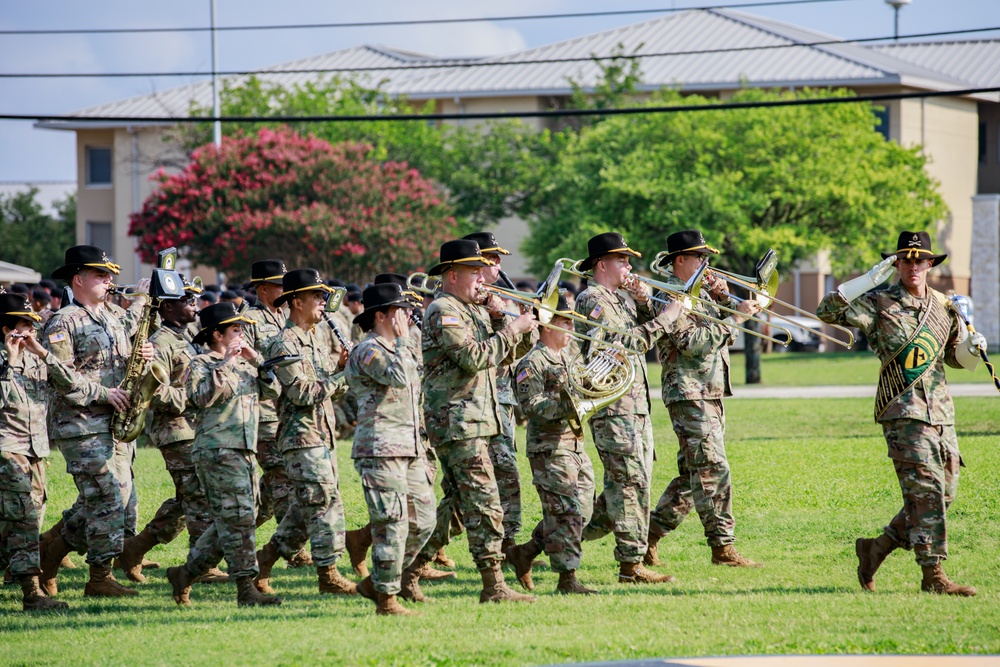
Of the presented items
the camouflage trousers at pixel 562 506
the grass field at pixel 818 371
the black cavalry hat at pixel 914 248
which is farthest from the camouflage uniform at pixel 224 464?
the grass field at pixel 818 371

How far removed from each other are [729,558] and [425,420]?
8.88 ft

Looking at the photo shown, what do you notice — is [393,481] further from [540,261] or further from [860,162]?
[540,261]

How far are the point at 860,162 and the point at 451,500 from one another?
27224 mm

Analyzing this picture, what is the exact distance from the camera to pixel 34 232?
64.3 m

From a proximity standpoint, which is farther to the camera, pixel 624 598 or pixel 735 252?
pixel 735 252

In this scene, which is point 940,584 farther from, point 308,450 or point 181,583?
point 181,583

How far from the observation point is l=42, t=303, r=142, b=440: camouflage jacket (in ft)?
31.3

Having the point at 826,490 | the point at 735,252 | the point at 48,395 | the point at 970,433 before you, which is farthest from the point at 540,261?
the point at 48,395

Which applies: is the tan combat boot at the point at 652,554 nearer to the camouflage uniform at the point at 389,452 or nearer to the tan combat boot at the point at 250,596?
the camouflage uniform at the point at 389,452

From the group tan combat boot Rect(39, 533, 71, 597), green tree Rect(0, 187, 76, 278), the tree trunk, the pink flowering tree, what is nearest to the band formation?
tan combat boot Rect(39, 533, 71, 597)

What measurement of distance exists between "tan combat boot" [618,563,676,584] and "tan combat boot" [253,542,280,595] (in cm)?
242

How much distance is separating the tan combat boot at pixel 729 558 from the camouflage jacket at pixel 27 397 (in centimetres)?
481

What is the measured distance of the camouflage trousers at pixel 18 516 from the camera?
9281mm

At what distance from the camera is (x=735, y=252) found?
34.3 meters
